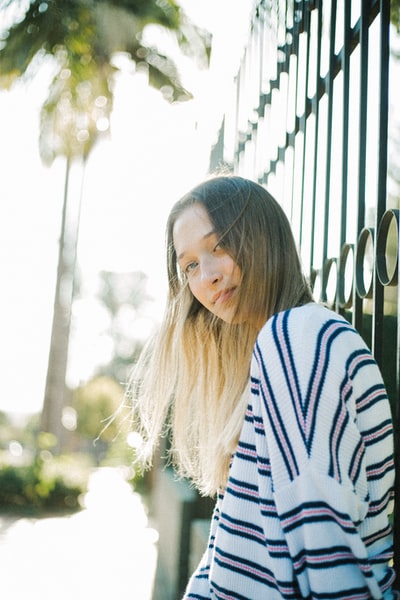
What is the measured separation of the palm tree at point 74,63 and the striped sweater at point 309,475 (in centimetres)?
1718

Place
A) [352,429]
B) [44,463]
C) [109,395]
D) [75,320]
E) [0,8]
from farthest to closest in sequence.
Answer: [75,320], [109,395], [0,8], [44,463], [352,429]

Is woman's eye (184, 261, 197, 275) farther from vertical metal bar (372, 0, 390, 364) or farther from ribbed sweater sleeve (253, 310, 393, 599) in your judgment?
ribbed sweater sleeve (253, 310, 393, 599)

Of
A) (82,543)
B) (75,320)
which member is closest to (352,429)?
(82,543)

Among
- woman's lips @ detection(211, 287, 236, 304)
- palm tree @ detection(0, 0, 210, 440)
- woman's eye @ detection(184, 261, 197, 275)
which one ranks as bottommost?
woman's lips @ detection(211, 287, 236, 304)

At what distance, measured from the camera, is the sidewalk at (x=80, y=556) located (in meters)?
5.98

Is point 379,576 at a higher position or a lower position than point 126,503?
higher

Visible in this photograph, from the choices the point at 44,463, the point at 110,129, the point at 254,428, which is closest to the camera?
the point at 254,428

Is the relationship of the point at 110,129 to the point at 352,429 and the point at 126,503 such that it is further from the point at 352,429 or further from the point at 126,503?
the point at 352,429

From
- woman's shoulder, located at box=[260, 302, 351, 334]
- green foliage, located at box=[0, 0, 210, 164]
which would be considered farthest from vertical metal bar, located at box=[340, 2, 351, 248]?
green foliage, located at box=[0, 0, 210, 164]

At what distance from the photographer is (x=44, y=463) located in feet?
48.1

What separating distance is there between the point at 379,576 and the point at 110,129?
60.0ft

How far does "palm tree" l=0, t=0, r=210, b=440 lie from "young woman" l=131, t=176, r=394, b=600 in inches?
658

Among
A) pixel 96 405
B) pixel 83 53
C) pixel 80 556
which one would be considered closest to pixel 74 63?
pixel 83 53

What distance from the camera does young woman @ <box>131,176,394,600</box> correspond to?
1.21 metres
